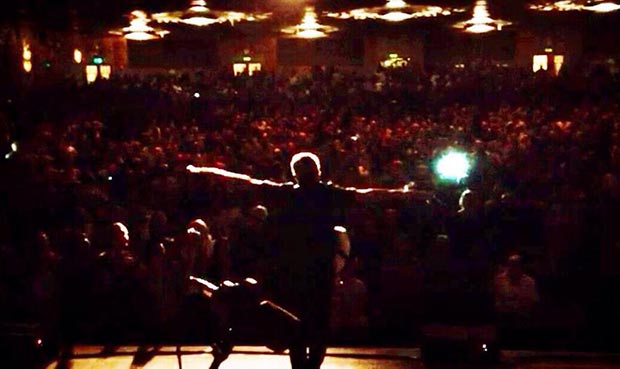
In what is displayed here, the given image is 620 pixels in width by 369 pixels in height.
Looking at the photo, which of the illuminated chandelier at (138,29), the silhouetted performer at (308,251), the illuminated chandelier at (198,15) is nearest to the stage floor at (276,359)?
the silhouetted performer at (308,251)

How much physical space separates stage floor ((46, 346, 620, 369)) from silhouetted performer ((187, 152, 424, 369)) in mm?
1987

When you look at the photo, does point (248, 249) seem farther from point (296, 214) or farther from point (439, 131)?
point (439, 131)

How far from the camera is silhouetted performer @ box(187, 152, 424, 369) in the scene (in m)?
6.67

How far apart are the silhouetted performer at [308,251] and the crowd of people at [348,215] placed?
0.76 ft

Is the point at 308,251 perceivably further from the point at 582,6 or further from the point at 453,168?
the point at 582,6

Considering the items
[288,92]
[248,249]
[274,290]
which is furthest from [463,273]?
[288,92]

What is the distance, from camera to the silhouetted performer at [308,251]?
667 centimetres

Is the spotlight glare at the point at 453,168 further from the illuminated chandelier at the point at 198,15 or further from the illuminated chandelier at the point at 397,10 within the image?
the illuminated chandelier at the point at 198,15

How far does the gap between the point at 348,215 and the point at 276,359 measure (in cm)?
264

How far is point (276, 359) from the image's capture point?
900cm

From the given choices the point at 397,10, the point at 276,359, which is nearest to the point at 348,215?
the point at 276,359

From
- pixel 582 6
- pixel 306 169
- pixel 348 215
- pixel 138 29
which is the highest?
pixel 582 6

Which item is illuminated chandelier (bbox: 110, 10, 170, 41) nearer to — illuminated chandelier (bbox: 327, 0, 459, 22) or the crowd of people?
the crowd of people

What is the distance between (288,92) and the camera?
29.4 m
